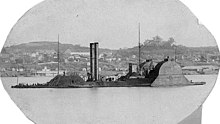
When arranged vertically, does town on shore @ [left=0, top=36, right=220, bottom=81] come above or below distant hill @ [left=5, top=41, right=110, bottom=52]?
below

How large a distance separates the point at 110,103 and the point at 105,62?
0.18 m

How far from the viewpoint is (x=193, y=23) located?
2.41m

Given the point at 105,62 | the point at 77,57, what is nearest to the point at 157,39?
the point at 105,62

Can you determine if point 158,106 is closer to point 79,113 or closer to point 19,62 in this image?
point 79,113

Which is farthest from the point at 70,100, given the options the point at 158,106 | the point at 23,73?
the point at 158,106

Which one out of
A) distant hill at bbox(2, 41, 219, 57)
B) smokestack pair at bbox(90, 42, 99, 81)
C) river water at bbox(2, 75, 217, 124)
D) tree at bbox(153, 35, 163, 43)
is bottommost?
river water at bbox(2, 75, 217, 124)

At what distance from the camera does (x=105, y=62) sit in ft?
7.86

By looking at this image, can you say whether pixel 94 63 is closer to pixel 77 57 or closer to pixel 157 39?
pixel 77 57

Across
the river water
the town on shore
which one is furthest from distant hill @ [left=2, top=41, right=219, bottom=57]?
the river water

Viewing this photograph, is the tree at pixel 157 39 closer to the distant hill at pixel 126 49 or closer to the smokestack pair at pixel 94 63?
the distant hill at pixel 126 49

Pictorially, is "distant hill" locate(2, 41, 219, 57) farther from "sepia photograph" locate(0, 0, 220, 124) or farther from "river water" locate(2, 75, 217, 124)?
"river water" locate(2, 75, 217, 124)

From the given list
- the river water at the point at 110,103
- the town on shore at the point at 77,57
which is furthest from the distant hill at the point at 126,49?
the river water at the point at 110,103

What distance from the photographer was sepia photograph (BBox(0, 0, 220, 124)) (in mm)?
2350

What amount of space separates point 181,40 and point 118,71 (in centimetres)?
30
